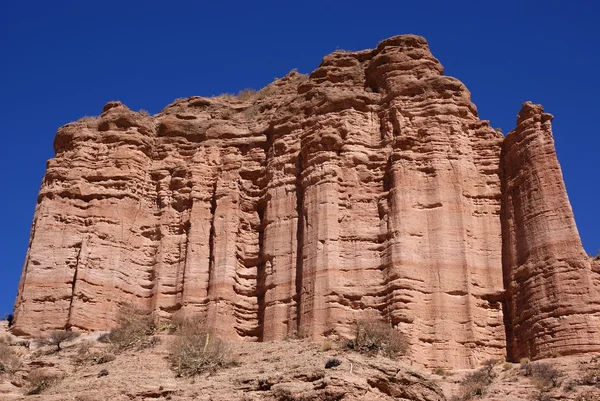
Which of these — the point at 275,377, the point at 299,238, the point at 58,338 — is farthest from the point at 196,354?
the point at 299,238

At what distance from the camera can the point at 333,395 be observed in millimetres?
18734

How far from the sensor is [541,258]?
2927cm

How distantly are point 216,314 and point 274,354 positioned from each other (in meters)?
7.94

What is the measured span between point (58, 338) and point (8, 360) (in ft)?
8.15

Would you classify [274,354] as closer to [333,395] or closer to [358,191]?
[333,395]

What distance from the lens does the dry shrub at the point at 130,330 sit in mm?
28642

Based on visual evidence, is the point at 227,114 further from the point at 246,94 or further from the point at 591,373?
the point at 591,373

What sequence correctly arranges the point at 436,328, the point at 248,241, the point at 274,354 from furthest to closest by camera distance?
the point at 248,241 → the point at 436,328 → the point at 274,354

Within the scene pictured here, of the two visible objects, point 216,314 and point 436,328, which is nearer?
point 436,328

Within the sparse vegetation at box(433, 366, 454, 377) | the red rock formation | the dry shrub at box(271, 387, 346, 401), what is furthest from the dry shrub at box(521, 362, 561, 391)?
the dry shrub at box(271, 387, 346, 401)

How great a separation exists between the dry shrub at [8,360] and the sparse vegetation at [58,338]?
1374mm

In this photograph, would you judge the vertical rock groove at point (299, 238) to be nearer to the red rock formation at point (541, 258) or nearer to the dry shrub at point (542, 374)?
the red rock formation at point (541, 258)

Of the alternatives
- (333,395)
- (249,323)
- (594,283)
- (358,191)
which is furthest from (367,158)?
(333,395)

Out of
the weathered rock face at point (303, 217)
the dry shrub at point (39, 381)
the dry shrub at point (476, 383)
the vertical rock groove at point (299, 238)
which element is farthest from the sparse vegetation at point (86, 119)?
the dry shrub at point (476, 383)
